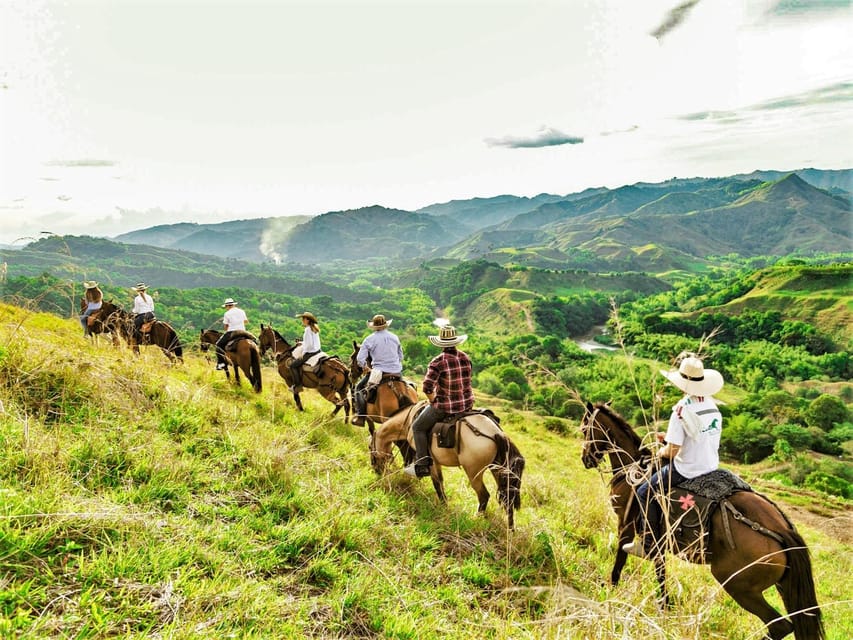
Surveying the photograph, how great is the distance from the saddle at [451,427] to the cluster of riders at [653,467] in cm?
2

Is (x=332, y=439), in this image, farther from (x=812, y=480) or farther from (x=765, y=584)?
(x=812, y=480)

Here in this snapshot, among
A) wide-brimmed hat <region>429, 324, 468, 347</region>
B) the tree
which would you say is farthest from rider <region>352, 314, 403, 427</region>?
the tree

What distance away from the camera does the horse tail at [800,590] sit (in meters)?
3.98

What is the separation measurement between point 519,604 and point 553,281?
195794 millimetres

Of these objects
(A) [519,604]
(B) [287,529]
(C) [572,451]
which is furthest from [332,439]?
(C) [572,451]

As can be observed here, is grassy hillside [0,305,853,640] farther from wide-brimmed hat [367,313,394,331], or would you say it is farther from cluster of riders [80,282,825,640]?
wide-brimmed hat [367,313,394,331]

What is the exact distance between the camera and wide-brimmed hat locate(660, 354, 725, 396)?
15.3 feet

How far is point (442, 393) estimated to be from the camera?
6.50m

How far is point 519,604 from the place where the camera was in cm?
398

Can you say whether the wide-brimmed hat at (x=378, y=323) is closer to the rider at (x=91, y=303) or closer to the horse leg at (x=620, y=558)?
the horse leg at (x=620, y=558)

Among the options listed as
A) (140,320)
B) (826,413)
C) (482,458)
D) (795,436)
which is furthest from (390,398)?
(826,413)

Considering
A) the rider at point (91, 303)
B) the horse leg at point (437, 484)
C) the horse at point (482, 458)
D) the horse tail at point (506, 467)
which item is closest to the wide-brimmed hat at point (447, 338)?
the horse at point (482, 458)

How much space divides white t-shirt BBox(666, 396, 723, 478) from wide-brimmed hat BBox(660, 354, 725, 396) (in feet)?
0.40

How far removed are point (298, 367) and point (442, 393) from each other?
19.5ft
